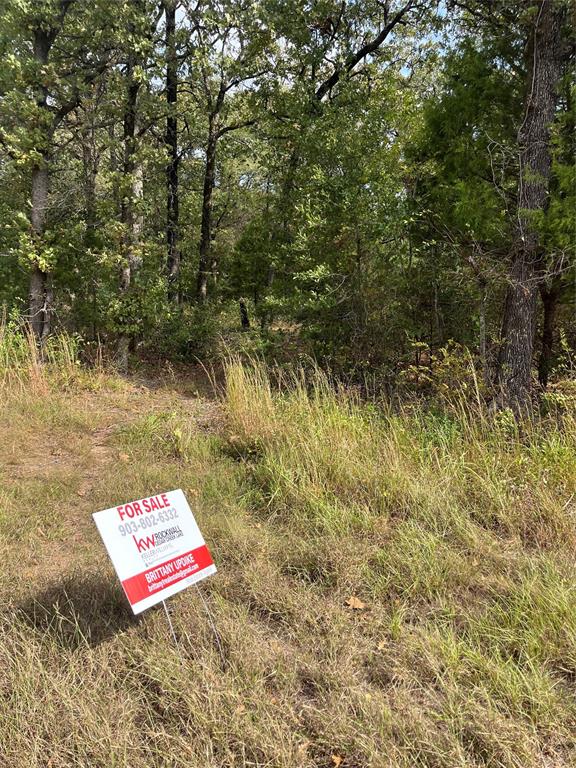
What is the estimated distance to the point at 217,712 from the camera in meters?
1.94

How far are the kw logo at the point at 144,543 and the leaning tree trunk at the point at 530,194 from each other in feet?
12.0

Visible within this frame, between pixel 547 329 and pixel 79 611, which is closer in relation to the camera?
pixel 79 611

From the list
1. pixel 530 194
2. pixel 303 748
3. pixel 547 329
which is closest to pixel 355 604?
pixel 303 748

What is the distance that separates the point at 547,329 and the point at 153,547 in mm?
5686

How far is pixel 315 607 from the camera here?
101 inches

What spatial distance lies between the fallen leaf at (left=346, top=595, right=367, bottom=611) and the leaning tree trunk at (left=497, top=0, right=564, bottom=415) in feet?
9.49

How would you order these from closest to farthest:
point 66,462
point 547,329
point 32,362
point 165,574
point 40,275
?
point 165,574 → point 66,462 → point 547,329 → point 32,362 → point 40,275

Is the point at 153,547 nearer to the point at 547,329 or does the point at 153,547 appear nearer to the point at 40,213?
the point at 547,329

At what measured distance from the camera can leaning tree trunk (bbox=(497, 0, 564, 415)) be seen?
4.81 m

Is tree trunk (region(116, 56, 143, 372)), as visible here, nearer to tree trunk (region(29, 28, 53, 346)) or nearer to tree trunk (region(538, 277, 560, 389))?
tree trunk (region(29, 28, 53, 346))

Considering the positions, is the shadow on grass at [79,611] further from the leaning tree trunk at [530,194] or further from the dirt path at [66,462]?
the leaning tree trunk at [530,194]

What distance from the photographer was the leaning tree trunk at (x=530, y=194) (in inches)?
189

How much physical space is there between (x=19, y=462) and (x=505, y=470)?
432 cm

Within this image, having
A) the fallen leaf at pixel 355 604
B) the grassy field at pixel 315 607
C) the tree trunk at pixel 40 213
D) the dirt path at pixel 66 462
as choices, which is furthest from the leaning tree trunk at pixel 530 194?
the tree trunk at pixel 40 213
